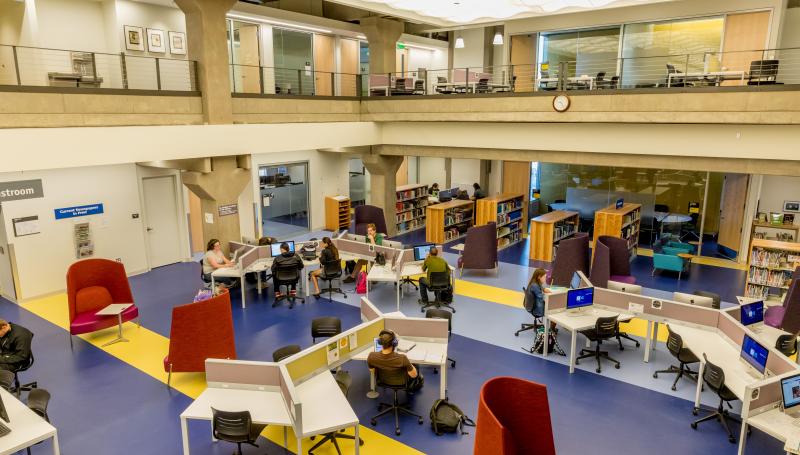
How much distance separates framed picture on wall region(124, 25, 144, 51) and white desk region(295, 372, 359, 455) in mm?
10040

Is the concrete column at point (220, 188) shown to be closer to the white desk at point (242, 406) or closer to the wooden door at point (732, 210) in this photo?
the white desk at point (242, 406)

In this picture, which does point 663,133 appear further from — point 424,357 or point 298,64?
point 298,64

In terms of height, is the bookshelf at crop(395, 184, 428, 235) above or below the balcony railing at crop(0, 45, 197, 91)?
below

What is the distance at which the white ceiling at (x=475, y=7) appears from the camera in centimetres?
1292

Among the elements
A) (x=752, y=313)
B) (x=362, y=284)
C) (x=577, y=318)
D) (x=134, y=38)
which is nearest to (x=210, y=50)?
(x=134, y=38)

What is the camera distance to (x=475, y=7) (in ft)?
44.8

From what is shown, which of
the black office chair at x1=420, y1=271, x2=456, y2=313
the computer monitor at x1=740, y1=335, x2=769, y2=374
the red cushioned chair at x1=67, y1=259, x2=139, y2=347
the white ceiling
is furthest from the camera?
the white ceiling

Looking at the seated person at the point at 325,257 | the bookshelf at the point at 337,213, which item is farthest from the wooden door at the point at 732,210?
the bookshelf at the point at 337,213

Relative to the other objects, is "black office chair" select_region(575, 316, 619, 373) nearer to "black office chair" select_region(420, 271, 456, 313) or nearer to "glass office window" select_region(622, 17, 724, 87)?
"black office chair" select_region(420, 271, 456, 313)

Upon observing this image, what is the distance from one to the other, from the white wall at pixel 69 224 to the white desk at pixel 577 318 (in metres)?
10.2

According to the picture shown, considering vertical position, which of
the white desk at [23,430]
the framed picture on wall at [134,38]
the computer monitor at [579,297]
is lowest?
the white desk at [23,430]

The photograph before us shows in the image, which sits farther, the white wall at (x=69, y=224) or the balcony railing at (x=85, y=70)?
the white wall at (x=69, y=224)

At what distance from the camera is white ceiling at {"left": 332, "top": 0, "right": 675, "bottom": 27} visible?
12920mm

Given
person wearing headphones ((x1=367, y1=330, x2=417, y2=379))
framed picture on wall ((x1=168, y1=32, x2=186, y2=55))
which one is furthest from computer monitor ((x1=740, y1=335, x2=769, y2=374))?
framed picture on wall ((x1=168, y1=32, x2=186, y2=55))
